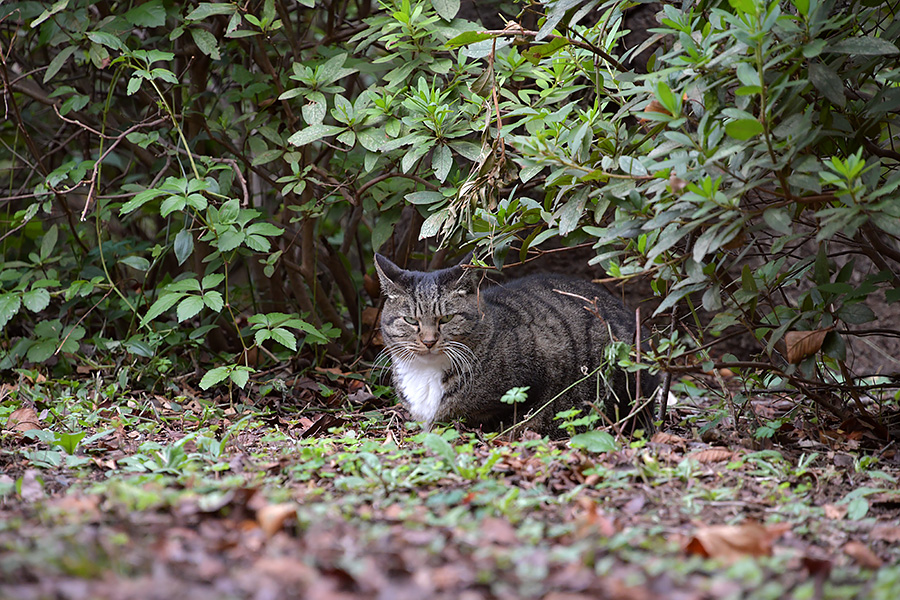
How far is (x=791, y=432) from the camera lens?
3.70 m

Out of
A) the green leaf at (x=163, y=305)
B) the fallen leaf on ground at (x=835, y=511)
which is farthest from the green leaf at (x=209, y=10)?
the fallen leaf on ground at (x=835, y=511)

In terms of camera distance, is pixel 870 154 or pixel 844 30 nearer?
pixel 844 30

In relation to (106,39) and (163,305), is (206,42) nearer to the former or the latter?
(106,39)

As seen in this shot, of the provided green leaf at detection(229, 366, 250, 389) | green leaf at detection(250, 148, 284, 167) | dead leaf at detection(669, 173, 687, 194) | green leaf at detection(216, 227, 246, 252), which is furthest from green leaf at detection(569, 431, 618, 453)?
green leaf at detection(250, 148, 284, 167)

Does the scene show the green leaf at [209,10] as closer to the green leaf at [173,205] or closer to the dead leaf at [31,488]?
the green leaf at [173,205]

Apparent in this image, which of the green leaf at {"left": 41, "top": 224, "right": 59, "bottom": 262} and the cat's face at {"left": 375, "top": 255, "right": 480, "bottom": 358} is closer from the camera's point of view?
the cat's face at {"left": 375, "top": 255, "right": 480, "bottom": 358}

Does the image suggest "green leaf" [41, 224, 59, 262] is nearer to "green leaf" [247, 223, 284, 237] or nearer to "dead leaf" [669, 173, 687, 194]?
"green leaf" [247, 223, 284, 237]

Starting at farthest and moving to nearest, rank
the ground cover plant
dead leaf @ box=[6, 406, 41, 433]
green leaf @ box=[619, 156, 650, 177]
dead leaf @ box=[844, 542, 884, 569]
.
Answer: dead leaf @ box=[6, 406, 41, 433] → green leaf @ box=[619, 156, 650, 177] → dead leaf @ box=[844, 542, 884, 569] → the ground cover plant

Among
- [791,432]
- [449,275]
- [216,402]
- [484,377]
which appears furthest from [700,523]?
[216,402]

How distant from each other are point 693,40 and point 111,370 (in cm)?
374

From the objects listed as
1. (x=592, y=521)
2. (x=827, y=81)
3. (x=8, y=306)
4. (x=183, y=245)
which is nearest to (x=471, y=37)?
(x=827, y=81)

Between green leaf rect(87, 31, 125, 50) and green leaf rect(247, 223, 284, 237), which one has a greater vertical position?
green leaf rect(87, 31, 125, 50)

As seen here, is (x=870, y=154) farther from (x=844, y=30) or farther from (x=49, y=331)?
(x=49, y=331)

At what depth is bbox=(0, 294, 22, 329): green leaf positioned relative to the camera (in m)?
4.36
